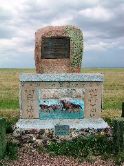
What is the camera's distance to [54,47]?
18609 millimetres

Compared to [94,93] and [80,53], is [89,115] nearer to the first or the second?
[94,93]

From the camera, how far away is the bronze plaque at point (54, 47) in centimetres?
1858

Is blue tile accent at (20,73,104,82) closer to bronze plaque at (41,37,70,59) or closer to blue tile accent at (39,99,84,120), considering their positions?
blue tile accent at (39,99,84,120)

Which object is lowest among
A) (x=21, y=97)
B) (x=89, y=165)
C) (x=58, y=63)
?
(x=89, y=165)

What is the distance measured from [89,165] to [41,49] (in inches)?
257

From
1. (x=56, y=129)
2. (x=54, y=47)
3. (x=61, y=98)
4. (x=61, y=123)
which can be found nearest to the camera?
(x=56, y=129)

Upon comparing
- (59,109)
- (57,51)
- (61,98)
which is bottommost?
(59,109)

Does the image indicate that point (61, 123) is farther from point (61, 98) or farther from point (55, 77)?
point (55, 77)

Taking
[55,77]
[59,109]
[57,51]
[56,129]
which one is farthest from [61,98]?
[57,51]

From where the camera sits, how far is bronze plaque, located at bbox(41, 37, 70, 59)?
18578mm

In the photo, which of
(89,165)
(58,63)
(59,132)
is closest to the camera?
(89,165)

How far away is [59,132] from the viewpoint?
1605cm

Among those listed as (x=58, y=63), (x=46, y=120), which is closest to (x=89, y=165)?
(x=46, y=120)

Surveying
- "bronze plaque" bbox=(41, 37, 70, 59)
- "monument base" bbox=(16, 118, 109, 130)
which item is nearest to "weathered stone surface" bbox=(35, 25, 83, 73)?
"bronze plaque" bbox=(41, 37, 70, 59)
